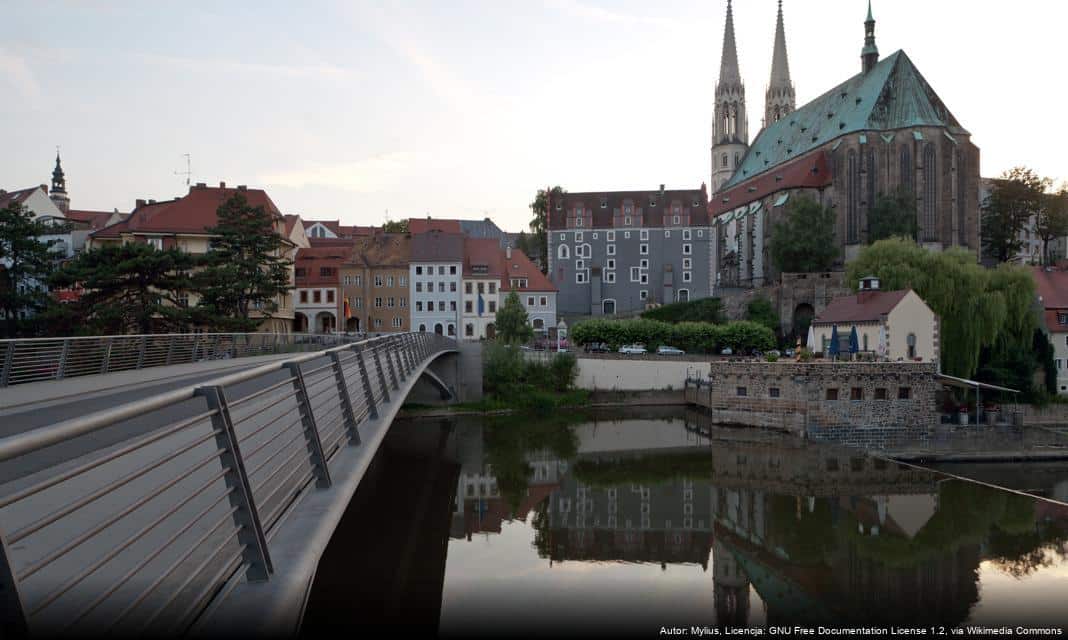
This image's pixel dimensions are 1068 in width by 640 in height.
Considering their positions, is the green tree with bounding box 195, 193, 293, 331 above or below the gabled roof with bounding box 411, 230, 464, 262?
below

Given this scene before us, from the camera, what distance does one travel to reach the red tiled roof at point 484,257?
2581 inches

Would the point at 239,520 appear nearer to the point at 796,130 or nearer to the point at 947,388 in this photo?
the point at 947,388

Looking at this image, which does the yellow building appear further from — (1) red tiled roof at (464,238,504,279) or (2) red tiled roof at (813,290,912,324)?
(1) red tiled roof at (464,238,504,279)

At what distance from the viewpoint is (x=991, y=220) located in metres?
75.1

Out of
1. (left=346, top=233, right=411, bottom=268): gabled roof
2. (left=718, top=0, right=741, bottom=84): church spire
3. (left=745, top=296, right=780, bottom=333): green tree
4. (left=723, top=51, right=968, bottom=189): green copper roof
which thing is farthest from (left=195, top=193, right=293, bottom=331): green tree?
(left=718, top=0, right=741, bottom=84): church spire

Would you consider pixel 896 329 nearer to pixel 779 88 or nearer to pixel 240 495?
pixel 240 495

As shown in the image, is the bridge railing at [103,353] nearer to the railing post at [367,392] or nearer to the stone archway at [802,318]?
the railing post at [367,392]

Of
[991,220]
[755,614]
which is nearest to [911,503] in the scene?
[755,614]

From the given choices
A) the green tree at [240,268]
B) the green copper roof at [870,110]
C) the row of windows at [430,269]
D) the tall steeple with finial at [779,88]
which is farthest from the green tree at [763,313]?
the tall steeple with finial at [779,88]

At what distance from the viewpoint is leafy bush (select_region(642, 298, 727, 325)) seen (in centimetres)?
6819

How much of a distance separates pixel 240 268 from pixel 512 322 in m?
17.8

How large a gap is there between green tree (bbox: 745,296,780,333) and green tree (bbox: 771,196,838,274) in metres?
3.96

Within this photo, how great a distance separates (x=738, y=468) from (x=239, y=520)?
27663 millimetres

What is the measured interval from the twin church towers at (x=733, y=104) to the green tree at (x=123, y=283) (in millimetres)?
86279
